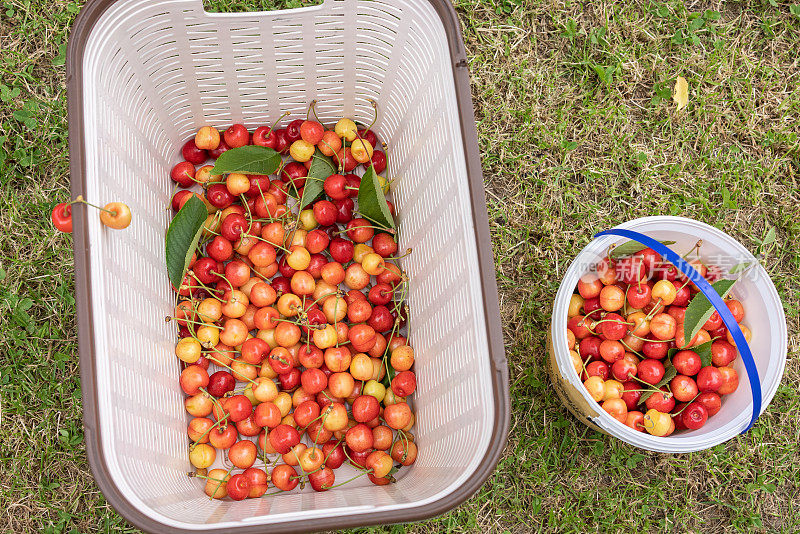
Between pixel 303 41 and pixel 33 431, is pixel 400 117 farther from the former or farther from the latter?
pixel 33 431

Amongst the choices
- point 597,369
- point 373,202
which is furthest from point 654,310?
point 373,202

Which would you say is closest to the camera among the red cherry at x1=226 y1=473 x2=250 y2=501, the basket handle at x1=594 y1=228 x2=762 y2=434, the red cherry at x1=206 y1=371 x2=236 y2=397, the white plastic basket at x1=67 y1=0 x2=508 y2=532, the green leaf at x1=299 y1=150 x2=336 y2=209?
the white plastic basket at x1=67 y1=0 x2=508 y2=532

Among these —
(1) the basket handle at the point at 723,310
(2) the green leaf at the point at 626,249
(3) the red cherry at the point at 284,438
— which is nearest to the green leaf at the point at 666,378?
(1) the basket handle at the point at 723,310

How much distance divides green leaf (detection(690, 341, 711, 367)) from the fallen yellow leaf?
98 cm

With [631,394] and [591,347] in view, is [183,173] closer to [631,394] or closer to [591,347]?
[591,347]

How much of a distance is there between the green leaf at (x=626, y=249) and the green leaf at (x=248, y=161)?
40.4 inches

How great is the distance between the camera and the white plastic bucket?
5.65ft

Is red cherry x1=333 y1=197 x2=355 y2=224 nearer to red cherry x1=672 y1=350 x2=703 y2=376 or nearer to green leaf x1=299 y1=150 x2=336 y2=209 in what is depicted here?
green leaf x1=299 y1=150 x2=336 y2=209

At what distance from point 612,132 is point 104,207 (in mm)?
1744

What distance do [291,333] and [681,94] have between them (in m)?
1.70

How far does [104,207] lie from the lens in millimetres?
1519

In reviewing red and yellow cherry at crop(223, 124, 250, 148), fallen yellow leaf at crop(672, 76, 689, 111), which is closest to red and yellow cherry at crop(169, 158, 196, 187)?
red and yellow cherry at crop(223, 124, 250, 148)

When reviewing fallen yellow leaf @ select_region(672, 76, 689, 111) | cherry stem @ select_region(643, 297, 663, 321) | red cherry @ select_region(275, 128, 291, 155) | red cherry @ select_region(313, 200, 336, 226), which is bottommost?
cherry stem @ select_region(643, 297, 663, 321)

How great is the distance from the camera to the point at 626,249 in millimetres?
1879
